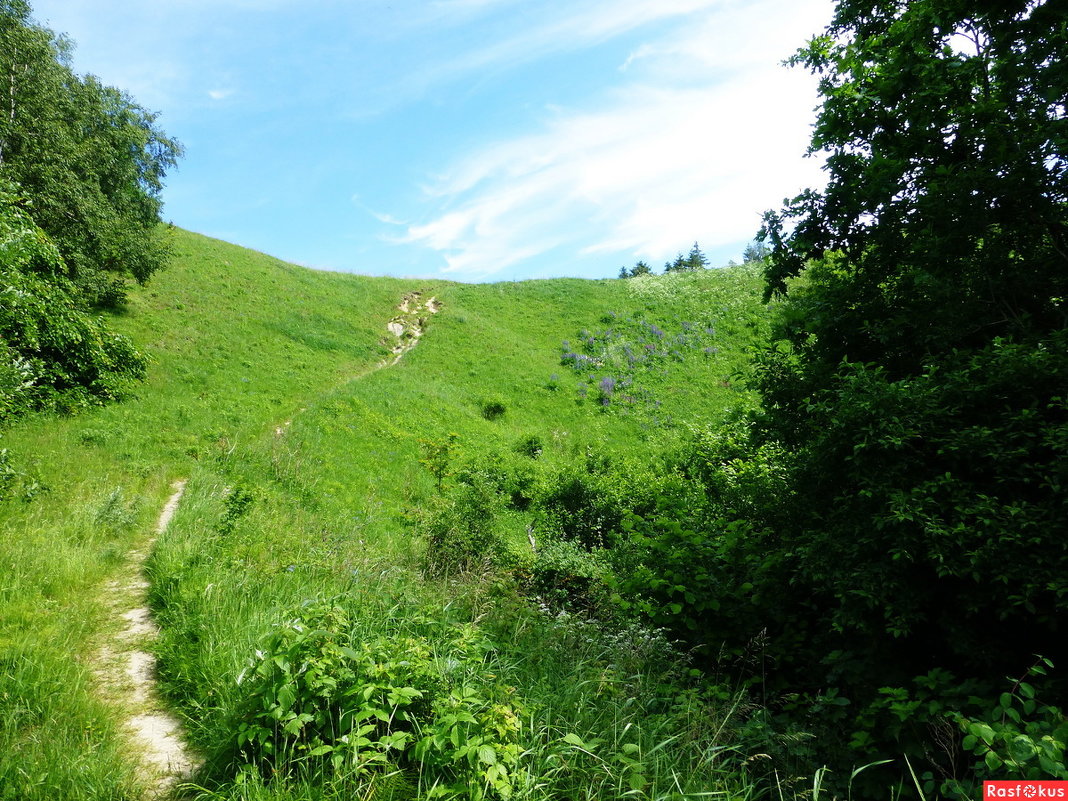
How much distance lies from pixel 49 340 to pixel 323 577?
1705 cm

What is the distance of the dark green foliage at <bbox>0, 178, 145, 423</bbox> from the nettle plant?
1274cm

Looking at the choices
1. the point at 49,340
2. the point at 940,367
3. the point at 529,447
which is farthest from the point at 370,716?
the point at 529,447

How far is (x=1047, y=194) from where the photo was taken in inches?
235

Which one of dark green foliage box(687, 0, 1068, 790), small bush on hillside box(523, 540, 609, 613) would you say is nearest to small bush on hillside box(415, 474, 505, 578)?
small bush on hillside box(523, 540, 609, 613)

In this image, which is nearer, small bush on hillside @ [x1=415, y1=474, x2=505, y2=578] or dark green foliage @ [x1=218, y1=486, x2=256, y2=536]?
dark green foliage @ [x1=218, y1=486, x2=256, y2=536]

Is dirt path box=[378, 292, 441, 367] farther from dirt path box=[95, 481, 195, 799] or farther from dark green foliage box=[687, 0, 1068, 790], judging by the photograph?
dark green foliage box=[687, 0, 1068, 790]

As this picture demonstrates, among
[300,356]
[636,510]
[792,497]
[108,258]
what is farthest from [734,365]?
[108,258]

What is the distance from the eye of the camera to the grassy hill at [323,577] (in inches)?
145

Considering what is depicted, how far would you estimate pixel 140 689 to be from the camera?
16.3 ft

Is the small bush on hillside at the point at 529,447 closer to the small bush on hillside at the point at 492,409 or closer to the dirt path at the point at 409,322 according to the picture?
the small bush on hillside at the point at 492,409

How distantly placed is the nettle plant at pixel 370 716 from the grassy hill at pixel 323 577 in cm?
3

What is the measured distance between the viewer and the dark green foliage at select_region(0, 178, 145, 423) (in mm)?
12578

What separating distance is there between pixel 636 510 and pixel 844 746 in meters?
12.2

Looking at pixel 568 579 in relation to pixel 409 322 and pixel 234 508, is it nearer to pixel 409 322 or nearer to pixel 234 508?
pixel 234 508
